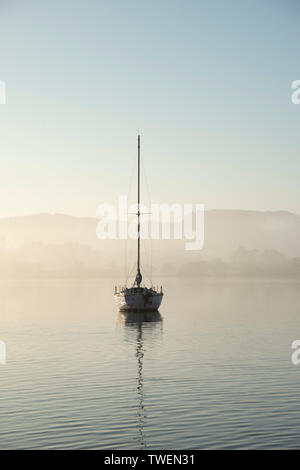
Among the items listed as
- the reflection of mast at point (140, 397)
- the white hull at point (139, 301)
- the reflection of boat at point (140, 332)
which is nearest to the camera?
the reflection of mast at point (140, 397)

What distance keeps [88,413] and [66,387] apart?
784cm

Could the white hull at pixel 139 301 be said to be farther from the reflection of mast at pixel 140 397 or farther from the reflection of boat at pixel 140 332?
the reflection of mast at pixel 140 397

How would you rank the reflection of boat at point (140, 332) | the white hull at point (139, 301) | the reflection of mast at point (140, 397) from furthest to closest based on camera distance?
the white hull at point (139, 301) → the reflection of boat at point (140, 332) → the reflection of mast at point (140, 397)

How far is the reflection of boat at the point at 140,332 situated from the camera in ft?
96.8

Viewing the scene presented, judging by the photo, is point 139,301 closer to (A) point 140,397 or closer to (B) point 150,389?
(B) point 150,389

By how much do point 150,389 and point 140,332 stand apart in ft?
117

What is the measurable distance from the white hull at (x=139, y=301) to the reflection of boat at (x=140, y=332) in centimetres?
A: 77

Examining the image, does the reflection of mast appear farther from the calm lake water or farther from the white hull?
the white hull

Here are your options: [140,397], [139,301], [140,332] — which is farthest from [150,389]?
[139,301]

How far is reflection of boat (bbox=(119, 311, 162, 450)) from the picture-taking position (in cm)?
2950

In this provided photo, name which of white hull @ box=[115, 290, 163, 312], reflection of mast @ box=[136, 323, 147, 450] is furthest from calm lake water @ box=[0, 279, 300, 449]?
white hull @ box=[115, 290, 163, 312]

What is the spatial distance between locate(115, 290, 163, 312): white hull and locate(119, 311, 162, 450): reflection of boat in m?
0.77

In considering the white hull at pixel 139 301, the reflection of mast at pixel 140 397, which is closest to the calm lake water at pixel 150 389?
the reflection of mast at pixel 140 397
